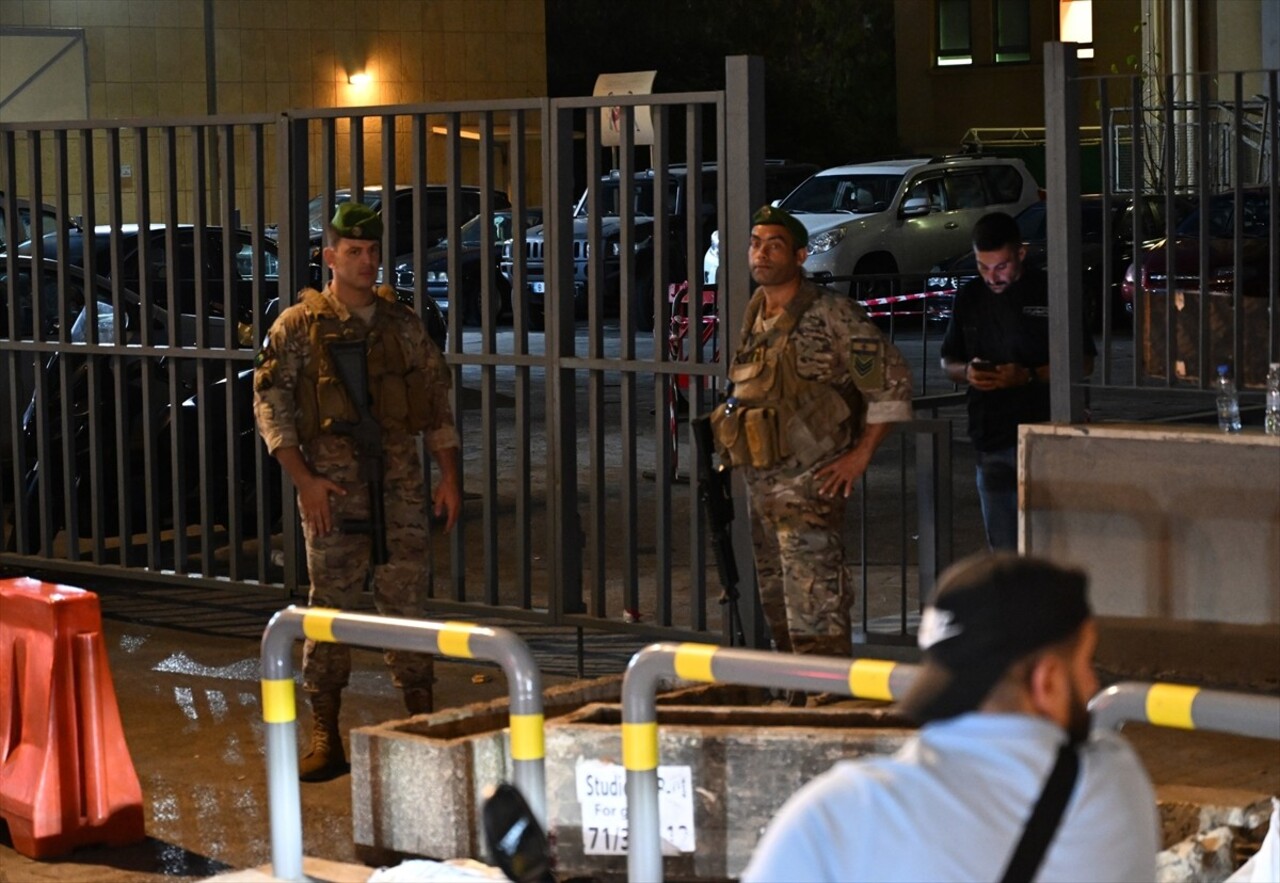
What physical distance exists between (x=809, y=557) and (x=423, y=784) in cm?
162

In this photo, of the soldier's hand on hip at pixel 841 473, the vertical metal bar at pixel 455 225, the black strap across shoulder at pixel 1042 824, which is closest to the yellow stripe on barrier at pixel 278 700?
the soldier's hand on hip at pixel 841 473

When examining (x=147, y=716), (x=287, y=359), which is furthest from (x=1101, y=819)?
(x=147, y=716)

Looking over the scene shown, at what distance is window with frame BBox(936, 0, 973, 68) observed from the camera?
4128cm

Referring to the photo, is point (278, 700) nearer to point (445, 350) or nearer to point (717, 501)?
point (717, 501)

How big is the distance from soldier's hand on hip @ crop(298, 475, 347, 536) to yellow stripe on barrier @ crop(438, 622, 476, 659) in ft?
7.44

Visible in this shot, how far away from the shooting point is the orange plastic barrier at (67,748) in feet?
19.7

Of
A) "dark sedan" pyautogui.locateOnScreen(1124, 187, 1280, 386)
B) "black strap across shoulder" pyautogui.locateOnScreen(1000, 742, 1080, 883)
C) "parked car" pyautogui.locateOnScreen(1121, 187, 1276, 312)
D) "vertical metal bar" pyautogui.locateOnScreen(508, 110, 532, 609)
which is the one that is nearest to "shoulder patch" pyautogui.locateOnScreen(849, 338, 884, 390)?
"dark sedan" pyautogui.locateOnScreen(1124, 187, 1280, 386)

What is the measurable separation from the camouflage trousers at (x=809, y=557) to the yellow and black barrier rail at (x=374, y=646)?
189 cm

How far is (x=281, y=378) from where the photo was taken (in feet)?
22.3

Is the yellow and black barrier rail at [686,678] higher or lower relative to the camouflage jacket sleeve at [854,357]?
lower

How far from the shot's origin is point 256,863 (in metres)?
5.88

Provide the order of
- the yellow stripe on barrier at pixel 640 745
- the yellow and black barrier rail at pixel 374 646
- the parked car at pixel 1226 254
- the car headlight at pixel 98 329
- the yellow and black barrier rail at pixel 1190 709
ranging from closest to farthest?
the yellow and black barrier rail at pixel 1190 709 < the yellow stripe on barrier at pixel 640 745 < the yellow and black barrier rail at pixel 374 646 < the parked car at pixel 1226 254 < the car headlight at pixel 98 329

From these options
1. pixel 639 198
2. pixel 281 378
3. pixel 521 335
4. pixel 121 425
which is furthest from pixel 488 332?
pixel 639 198

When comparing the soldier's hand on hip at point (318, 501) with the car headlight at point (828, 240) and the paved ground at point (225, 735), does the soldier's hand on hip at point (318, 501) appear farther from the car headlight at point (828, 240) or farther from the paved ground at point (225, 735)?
the car headlight at point (828, 240)
